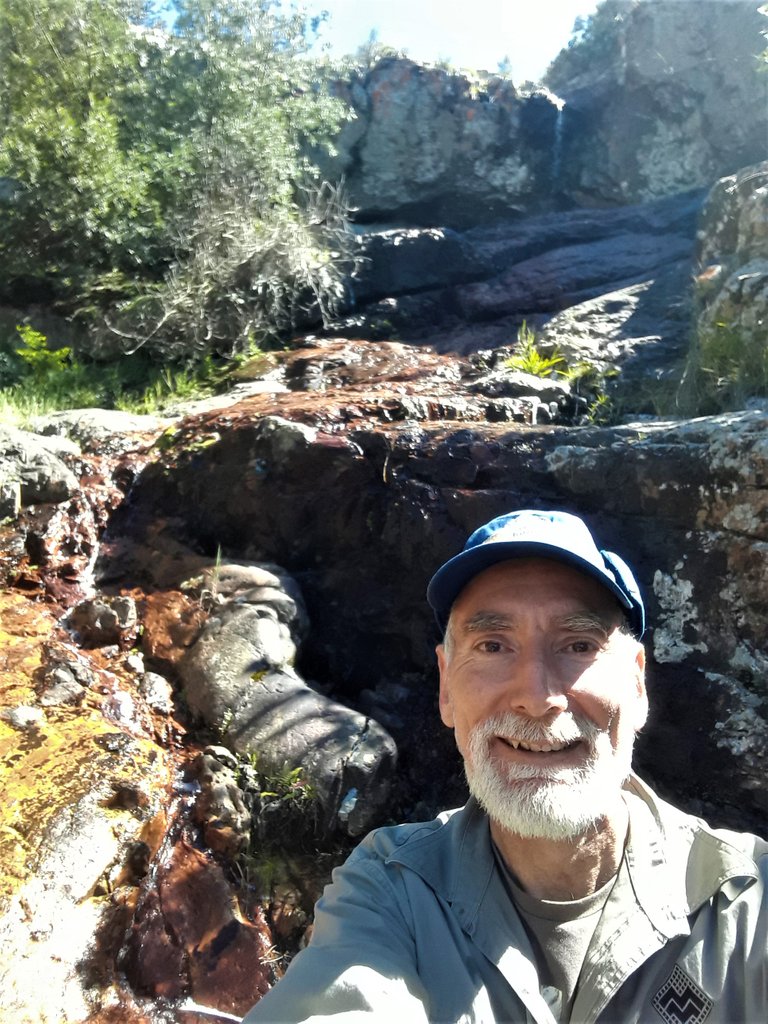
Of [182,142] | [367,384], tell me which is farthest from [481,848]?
[182,142]

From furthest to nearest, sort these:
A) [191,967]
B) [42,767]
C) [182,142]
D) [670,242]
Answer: [670,242] → [182,142] → [42,767] → [191,967]

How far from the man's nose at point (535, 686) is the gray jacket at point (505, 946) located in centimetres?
35

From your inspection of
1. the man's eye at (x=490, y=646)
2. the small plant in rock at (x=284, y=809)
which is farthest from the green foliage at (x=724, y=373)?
the man's eye at (x=490, y=646)

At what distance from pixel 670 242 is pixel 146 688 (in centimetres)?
964

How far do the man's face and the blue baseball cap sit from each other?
0.04 metres

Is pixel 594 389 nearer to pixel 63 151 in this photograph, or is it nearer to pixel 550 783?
pixel 550 783

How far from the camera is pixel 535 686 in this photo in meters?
1.98

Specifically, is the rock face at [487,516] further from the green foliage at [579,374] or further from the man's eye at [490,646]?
the man's eye at [490,646]

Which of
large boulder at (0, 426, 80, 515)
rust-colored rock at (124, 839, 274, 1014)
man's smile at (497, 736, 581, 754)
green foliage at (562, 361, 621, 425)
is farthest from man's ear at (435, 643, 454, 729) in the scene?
green foliage at (562, 361, 621, 425)

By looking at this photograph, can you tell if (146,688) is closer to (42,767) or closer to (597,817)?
(42,767)

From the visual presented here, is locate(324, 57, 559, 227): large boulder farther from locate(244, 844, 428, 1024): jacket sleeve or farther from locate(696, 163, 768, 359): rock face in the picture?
locate(244, 844, 428, 1024): jacket sleeve

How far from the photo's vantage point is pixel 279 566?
5.17 m

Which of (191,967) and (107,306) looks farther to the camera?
(107,306)

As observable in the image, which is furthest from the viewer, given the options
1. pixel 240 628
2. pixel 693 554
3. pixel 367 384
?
pixel 367 384
